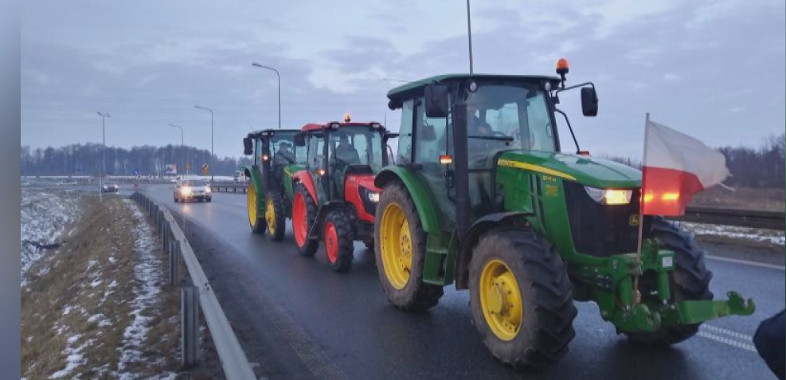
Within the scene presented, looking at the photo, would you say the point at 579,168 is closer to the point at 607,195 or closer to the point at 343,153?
the point at 607,195

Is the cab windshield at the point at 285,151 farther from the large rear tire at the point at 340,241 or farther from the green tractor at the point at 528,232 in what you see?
the green tractor at the point at 528,232

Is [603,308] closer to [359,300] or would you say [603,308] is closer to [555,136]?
[555,136]

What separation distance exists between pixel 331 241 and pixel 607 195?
585 centimetres

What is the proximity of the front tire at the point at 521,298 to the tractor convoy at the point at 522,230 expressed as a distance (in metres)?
0.01

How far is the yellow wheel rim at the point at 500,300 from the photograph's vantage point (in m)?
5.08

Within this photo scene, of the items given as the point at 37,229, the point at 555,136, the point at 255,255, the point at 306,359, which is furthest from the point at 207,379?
the point at 37,229

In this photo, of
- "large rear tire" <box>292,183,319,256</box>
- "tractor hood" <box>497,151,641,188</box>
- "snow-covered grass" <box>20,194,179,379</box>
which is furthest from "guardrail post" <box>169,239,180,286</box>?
"tractor hood" <box>497,151,641,188</box>

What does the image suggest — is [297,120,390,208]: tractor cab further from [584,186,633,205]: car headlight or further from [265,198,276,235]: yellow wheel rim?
[584,186,633,205]: car headlight

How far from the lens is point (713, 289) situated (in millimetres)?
7910

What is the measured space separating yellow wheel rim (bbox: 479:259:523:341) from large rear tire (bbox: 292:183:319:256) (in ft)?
20.7

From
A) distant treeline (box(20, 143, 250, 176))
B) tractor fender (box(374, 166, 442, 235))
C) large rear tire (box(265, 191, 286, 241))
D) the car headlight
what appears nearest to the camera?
the car headlight

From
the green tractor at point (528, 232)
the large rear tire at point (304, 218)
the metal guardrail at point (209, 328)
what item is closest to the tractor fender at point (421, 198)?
the green tractor at point (528, 232)

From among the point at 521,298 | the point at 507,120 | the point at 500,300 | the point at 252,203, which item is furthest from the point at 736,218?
the point at 252,203

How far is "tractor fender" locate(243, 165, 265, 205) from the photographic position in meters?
15.2
